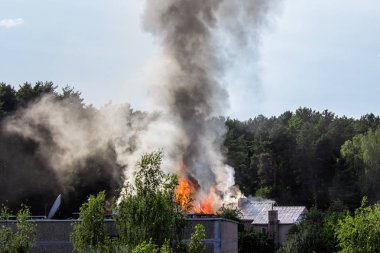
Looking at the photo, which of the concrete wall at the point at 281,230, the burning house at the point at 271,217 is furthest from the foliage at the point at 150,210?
the concrete wall at the point at 281,230

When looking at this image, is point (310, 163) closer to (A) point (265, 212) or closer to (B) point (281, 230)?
(A) point (265, 212)

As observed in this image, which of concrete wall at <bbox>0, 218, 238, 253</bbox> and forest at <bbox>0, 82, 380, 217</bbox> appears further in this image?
forest at <bbox>0, 82, 380, 217</bbox>

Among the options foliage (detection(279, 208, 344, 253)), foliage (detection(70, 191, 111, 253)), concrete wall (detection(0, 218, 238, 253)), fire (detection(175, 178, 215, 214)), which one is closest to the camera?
foliage (detection(70, 191, 111, 253))

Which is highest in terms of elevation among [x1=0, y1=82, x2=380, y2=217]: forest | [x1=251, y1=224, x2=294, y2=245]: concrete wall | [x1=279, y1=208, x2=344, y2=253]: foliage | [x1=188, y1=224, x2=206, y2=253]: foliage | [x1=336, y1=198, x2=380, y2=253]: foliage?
[x1=0, y1=82, x2=380, y2=217]: forest

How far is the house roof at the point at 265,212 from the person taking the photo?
77488mm

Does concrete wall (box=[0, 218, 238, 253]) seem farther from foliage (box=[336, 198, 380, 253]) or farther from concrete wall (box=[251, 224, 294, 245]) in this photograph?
concrete wall (box=[251, 224, 294, 245])

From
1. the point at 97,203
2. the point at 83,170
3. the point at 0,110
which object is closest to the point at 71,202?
the point at 83,170

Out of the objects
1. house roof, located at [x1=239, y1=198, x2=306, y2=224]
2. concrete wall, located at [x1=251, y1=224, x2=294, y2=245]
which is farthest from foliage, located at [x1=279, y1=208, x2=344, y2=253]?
house roof, located at [x1=239, y1=198, x2=306, y2=224]

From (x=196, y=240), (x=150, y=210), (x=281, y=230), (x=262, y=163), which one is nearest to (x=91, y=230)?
(x=150, y=210)

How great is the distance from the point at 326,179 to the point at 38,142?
5101 centimetres

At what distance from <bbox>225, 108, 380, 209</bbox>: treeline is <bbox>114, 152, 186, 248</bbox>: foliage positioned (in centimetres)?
7079

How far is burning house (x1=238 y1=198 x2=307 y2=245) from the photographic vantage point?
7506cm

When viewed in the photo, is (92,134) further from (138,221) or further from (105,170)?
(138,221)

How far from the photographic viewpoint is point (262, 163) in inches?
4365
